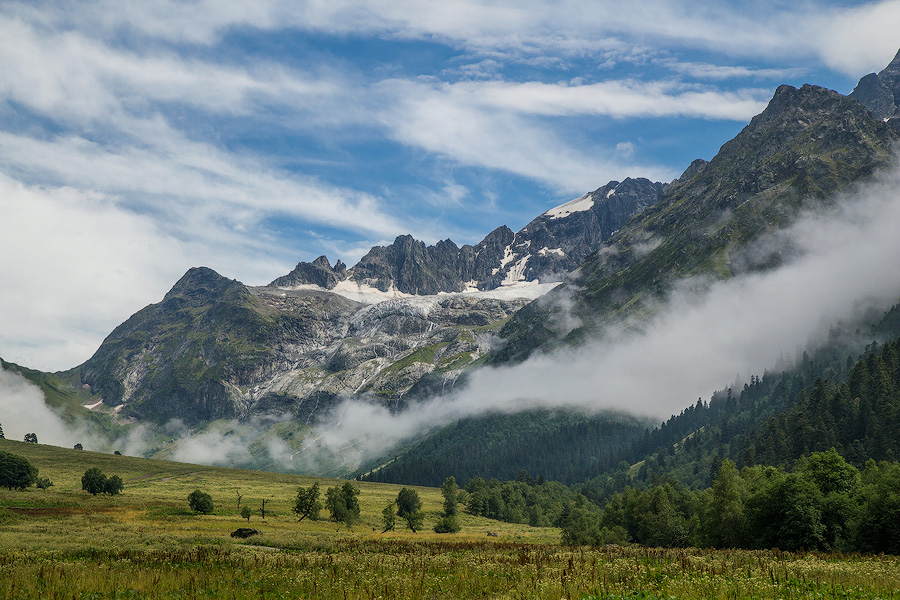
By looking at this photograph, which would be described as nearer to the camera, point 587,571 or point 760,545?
point 587,571

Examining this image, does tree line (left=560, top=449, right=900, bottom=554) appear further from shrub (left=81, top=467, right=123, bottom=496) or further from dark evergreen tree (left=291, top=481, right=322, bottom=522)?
shrub (left=81, top=467, right=123, bottom=496)

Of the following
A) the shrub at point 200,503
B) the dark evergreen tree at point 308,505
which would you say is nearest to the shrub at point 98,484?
the shrub at point 200,503

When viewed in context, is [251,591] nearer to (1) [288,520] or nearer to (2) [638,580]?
(2) [638,580]

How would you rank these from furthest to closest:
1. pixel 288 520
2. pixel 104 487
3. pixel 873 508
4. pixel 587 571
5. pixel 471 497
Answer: pixel 471 497 < pixel 104 487 < pixel 288 520 < pixel 873 508 < pixel 587 571

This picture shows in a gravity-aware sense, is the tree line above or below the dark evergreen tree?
above

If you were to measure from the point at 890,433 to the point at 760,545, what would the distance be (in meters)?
99.6

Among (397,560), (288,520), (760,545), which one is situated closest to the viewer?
(397,560)

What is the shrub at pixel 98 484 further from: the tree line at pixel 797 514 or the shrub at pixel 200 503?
the tree line at pixel 797 514

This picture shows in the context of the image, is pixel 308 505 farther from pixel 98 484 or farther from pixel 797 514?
pixel 797 514

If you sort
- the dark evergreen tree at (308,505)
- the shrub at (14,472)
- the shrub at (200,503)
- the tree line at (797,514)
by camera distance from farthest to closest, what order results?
the shrub at (14,472) → the dark evergreen tree at (308,505) → the shrub at (200,503) → the tree line at (797,514)

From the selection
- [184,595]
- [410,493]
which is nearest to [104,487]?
[410,493]

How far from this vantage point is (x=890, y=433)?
443 feet

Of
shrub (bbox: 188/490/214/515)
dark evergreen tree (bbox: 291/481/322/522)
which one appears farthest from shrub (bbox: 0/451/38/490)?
dark evergreen tree (bbox: 291/481/322/522)

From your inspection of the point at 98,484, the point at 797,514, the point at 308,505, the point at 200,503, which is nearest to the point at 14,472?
the point at 98,484
